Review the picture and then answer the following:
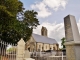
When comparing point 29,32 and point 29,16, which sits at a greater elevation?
point 29,16

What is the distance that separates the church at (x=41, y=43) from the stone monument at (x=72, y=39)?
3373cm

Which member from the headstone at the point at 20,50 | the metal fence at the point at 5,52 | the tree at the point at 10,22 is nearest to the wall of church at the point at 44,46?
the tree at the point at 10,22

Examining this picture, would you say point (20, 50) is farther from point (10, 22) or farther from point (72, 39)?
point (10, 22)

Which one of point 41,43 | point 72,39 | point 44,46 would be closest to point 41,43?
point 41,43

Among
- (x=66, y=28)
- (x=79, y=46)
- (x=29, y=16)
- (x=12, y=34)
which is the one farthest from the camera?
(x=29, y=16)

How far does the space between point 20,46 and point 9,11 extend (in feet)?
21.3

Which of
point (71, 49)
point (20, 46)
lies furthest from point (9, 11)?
point (71, 49)

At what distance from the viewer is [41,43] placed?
47719mm

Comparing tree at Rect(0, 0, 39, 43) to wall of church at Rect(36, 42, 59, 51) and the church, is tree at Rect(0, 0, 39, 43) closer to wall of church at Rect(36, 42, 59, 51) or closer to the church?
the church

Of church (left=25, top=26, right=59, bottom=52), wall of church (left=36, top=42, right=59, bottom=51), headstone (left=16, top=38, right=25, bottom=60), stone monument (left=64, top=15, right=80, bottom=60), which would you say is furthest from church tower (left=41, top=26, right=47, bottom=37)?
stone monument (left=64, top=15, right=80, bottom=60)

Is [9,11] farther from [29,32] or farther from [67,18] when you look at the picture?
[67,18]

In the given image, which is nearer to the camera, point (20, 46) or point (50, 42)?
point (20, 46)

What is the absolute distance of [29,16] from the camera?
61.6 feet

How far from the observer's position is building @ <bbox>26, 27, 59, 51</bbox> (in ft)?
150
